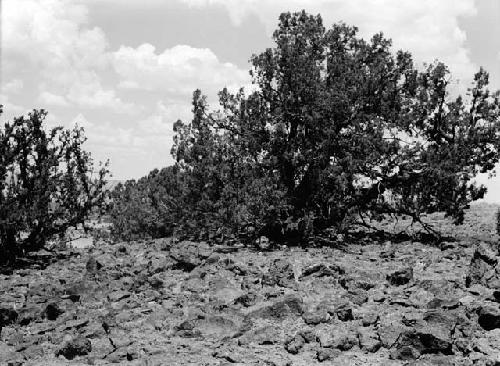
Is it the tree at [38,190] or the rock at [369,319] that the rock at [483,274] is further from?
the tree at [38,190]

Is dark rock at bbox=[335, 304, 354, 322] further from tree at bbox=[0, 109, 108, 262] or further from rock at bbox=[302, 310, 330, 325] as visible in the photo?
tree at bbox=[0, 109, 108, 262]

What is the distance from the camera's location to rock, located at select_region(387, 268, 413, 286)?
13.5 metres

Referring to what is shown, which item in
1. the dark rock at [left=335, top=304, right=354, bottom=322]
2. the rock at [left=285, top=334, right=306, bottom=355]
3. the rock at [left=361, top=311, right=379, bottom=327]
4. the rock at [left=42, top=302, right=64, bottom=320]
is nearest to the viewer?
the rock at [left=285, top=334, right=306, bottom=355]

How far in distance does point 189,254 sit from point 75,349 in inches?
302

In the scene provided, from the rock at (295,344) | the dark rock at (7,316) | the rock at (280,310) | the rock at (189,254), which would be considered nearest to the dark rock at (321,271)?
the rock at (280,310)

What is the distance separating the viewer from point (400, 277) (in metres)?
13.6

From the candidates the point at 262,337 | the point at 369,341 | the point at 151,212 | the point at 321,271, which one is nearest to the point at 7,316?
the point at 262,337

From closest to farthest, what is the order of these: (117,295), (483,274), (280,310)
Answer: (280,310) → (483,274) → (117,295)

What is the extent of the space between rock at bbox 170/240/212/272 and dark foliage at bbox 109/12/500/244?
5.26 feet

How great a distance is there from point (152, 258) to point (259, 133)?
7.62m

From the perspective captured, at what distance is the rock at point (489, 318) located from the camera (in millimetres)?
10266

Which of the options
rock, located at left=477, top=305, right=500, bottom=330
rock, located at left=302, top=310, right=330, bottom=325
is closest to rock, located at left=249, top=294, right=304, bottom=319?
rock, located at left=302, top=310, right=330, bottom=325

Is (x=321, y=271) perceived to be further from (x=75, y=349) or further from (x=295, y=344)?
(x=75, y=349)

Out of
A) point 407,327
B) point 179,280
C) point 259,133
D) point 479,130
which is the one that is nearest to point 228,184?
point 259,133
